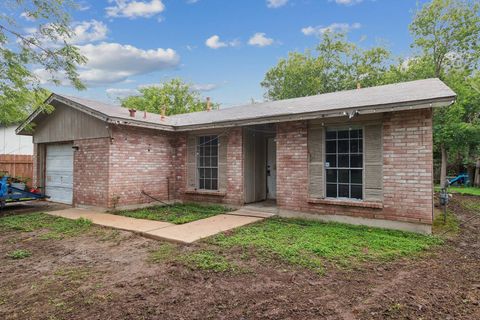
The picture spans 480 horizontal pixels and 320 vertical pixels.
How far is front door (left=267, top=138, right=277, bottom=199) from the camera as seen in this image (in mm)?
10008

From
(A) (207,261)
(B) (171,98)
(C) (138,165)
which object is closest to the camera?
(A) (207,261)

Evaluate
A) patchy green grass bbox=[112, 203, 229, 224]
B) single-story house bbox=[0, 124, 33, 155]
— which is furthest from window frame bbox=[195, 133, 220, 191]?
single-story house bbox=[0, 124, 33, 155]

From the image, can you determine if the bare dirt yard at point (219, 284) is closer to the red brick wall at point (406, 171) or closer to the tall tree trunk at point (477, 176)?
the red brick wall at point (406, 171)

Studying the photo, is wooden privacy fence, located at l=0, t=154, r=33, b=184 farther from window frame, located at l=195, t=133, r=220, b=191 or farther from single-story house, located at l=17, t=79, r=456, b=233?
window frame, located at l=195, t=133, r=220, b=191

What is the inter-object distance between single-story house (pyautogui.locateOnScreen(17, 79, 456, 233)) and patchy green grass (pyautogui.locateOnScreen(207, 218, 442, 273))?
0.68 m

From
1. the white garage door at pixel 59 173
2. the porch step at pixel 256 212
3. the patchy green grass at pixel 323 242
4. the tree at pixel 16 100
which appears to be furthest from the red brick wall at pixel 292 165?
the white garage door at pixel 59 173

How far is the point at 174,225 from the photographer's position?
6625 millimetres

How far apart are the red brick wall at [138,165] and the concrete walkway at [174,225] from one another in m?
0.96

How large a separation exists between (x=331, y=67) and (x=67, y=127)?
25.2 m

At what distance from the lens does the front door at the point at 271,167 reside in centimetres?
1001

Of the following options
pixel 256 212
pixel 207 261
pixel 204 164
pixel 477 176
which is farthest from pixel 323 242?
pixel 477 176

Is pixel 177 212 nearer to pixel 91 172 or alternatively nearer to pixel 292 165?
pixel 91 172

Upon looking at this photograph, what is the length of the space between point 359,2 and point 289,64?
15.9 m

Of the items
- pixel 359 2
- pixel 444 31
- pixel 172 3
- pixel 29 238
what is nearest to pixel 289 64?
pixel 444 31
